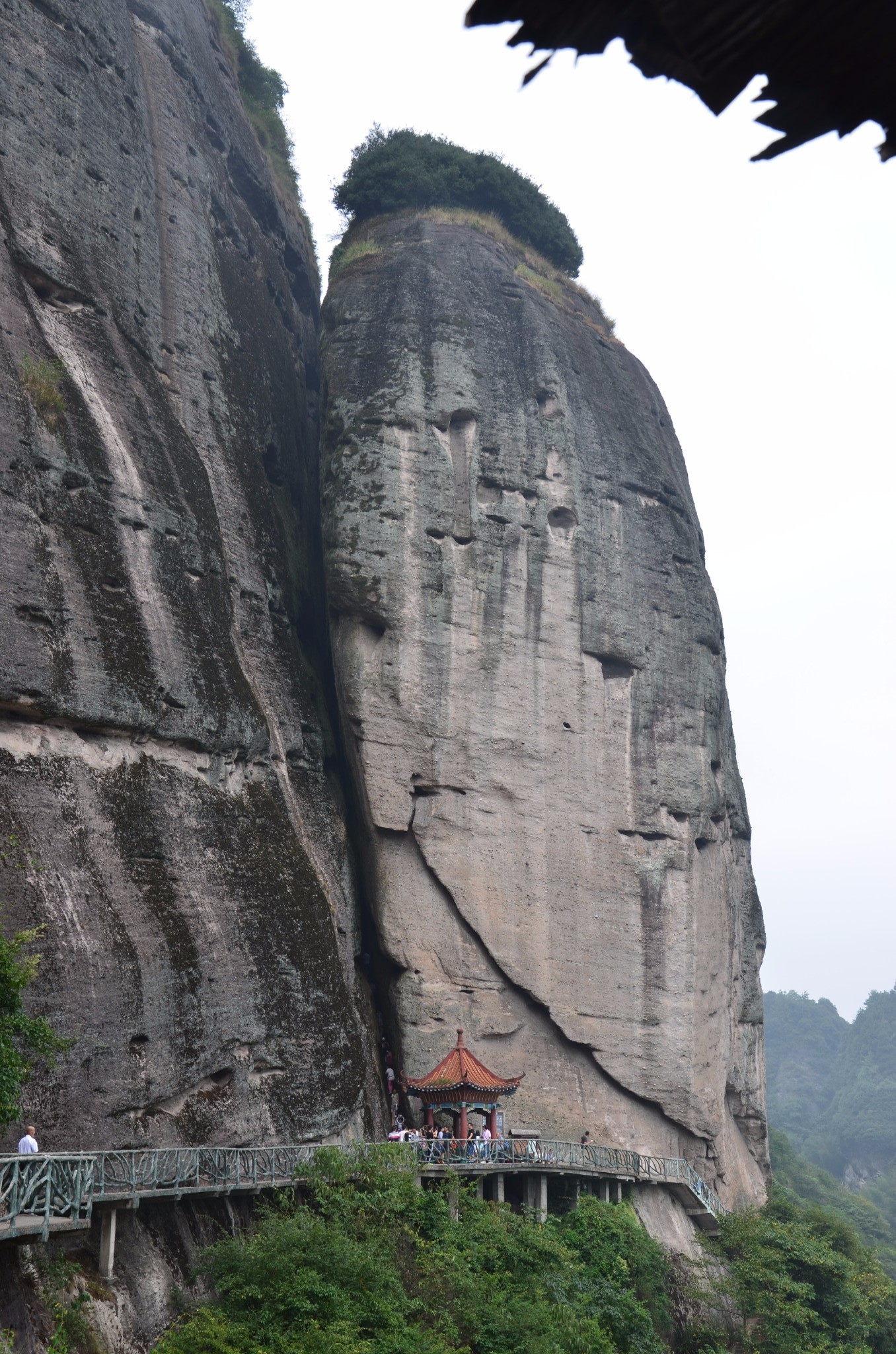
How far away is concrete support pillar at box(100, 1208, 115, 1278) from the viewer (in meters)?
13.4

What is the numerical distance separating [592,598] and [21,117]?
1420cm

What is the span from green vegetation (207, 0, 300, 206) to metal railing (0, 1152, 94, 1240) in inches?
1074

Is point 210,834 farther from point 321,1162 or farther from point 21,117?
point 21,117

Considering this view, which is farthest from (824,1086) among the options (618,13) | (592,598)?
(618,13)

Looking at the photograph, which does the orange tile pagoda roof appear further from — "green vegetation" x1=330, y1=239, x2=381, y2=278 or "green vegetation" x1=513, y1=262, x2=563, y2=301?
"green vegetation" x1=330, y1=239, x2=381, y2=278

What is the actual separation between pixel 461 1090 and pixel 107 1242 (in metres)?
9.28

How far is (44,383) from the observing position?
1827 cm

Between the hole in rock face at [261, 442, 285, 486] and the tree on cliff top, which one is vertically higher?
the tree on cliff top

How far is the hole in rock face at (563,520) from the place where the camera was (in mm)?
27469

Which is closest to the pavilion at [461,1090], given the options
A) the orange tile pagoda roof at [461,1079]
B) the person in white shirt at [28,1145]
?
the orange tile pagoda roof at [461,1079]

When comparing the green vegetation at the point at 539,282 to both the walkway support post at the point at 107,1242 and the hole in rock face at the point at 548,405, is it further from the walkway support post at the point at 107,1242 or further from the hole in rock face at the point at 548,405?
the walkway support post at the point at 107,1242

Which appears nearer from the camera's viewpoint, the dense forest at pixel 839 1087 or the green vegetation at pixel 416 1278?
the green vegetation at pixel 416 1278

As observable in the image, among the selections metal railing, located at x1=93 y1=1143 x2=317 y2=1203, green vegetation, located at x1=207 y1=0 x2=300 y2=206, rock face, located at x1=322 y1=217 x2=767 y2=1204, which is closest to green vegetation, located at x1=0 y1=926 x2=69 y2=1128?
metal railing, located at x1=93 y1=1143 x2=317 y2=1203

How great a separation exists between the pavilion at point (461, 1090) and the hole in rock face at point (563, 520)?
36.7 feet
